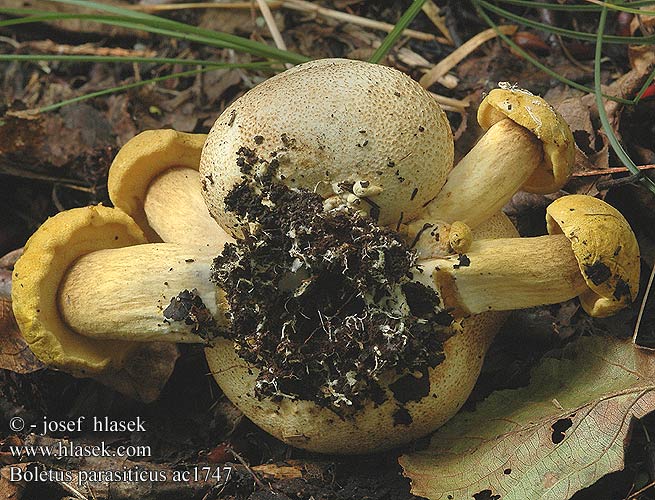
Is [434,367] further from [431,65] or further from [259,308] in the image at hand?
[431,65]

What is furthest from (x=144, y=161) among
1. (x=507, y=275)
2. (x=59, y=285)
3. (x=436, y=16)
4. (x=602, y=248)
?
(x=436, y=16)

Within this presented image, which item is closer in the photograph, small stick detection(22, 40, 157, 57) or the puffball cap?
the puffball cap

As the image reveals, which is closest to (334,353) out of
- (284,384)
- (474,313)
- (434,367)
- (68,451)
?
(284,384)

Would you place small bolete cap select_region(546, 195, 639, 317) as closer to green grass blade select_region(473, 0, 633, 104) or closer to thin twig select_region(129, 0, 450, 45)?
green grass blade select_region(473, 0, 633, 104)

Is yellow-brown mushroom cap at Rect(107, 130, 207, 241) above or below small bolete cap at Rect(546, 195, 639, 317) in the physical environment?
above

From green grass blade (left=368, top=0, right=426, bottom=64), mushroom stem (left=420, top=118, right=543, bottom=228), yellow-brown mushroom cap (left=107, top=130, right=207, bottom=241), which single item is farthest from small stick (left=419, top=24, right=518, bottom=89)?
yellow-brown mushroom cap (left=107, top=130, right=207, bottom=241)

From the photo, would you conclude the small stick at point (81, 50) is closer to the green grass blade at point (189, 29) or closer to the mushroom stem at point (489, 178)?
the green grass blade at point (189, 29)

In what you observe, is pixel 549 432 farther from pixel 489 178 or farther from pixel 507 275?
pixel 489 178
